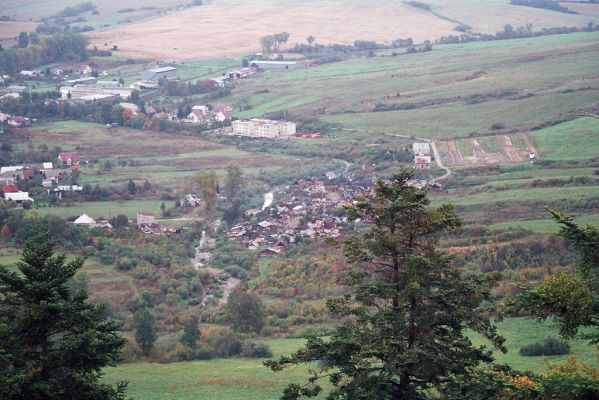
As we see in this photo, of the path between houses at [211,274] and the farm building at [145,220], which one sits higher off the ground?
the farm building at [145,220]

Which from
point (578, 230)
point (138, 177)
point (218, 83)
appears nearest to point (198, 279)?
point (138, 177)

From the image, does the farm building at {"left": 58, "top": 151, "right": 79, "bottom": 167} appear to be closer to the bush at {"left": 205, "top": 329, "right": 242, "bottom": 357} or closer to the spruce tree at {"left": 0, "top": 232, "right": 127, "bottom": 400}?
the bush at {"left": 205, "top": 329, "right": 242, "bottom": 357}

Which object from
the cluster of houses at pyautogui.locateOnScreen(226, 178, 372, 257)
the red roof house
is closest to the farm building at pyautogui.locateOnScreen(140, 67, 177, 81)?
the red roof house

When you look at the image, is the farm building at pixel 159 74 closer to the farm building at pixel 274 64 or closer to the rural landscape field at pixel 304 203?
the rural landscape field at pixel 304 203

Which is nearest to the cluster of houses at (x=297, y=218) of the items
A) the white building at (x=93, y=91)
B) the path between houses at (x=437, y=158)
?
the path between houses at (x=437, y=158)

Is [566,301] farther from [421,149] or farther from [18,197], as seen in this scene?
[421,149]
